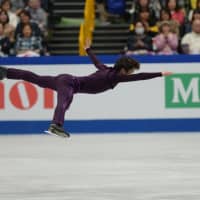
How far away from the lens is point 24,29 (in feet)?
45.7

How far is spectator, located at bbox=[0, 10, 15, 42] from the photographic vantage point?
14375 mm

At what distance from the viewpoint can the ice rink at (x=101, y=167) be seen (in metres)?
8.24

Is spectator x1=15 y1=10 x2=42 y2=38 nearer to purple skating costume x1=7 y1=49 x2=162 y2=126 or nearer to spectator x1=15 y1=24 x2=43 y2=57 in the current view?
spectator x1=15 y1=24 x2=43 y2=57

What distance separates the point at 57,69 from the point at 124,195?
5.50 metres

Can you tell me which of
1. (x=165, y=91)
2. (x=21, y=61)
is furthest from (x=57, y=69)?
(x=165, y=91)

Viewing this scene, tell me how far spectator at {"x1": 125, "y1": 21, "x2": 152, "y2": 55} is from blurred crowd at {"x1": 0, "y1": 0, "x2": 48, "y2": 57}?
137cm

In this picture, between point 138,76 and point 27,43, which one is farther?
Result: point 27,43

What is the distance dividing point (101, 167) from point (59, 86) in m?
1.06

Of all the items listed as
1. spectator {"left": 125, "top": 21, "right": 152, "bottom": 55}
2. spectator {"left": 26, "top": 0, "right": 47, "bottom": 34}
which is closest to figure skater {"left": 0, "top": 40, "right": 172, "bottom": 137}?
spectator {"left": 125, "top": 21, "right": 152, "bottom": 55}

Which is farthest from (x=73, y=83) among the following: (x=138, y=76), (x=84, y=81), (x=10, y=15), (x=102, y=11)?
(x=102, y=11)

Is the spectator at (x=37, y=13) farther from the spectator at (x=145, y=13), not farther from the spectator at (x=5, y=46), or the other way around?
the spectator at (x=145, y=13)

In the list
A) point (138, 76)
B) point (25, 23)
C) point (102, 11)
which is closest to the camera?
point (138, 76)

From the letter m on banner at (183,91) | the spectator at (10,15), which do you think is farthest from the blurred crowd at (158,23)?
the spectator at (10,15)

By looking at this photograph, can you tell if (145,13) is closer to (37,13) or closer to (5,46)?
(37,13)
